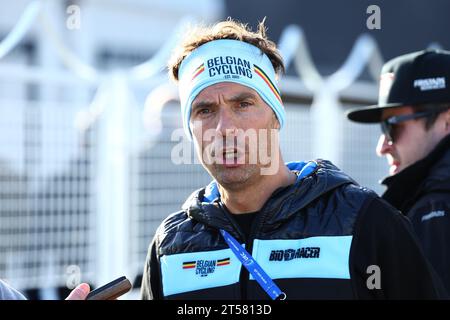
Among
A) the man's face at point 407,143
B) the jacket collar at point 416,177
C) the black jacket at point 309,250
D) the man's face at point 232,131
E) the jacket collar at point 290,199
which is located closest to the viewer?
the black jacket at point 309,250

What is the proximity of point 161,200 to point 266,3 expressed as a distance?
6337mm

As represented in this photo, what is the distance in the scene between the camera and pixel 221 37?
320 cm

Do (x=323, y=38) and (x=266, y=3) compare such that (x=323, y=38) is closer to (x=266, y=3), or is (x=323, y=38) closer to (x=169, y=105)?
(x=266, y=3)

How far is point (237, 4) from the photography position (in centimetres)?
1269

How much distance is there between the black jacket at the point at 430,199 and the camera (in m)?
3.13

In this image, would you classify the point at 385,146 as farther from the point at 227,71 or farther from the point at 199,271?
the point at 199,271

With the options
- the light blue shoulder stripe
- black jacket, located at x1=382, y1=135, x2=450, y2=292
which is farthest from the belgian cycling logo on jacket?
black jacket, located at x1=382, y1=135, x2=450, y2=292

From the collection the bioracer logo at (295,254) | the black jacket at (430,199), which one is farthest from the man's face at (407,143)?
the bioracer logo at (295,254)

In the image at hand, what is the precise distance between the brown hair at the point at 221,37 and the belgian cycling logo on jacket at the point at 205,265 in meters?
0.91

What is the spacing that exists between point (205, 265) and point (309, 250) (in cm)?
40

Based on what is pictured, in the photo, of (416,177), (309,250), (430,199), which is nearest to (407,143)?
(416,177)

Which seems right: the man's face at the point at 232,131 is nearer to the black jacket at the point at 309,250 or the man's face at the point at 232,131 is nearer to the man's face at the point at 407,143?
the black jacket at the point at 309,250
